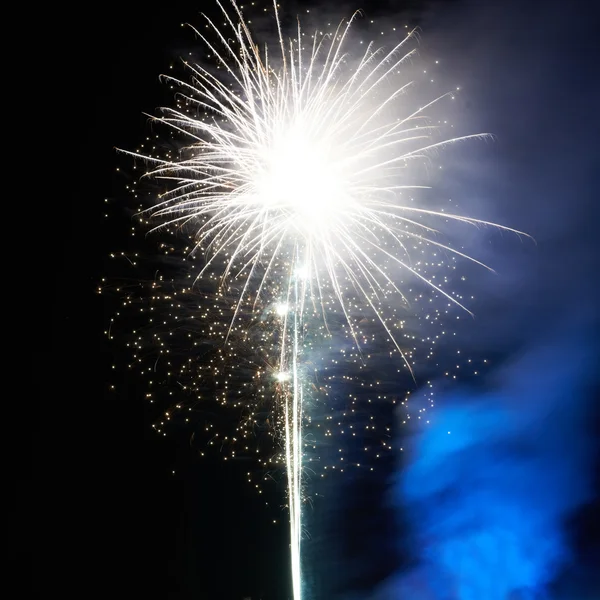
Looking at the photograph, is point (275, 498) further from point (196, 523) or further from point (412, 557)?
point (412, 557)

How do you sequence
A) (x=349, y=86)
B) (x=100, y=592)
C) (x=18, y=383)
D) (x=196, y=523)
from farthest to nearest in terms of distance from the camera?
(x=196, y=523), (x=100, y=592), (x=18, y=383), (x=349, y=86)

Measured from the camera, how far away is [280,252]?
815 centimetres

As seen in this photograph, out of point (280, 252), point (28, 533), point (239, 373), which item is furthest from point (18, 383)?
point (280, 252)

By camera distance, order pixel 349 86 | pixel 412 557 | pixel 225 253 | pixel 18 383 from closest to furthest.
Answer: pixel 349 86 → pixel 225 253 → pixel 18 383 → pixel 412 557

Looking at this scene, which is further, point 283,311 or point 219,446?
point 219,446

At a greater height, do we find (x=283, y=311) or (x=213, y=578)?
(x=283, y=311)

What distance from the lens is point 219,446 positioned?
1353cm

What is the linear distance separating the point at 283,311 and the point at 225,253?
1.48m

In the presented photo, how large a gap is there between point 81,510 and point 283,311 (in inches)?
302

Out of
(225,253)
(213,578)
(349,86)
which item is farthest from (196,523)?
(349,86)


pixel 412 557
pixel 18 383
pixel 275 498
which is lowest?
pixel 412 557

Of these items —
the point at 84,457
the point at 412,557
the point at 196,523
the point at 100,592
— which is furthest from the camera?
the point at 412,557

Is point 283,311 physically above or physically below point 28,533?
above

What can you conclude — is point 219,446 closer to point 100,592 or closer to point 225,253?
point 100,592
